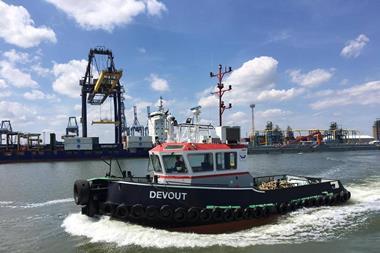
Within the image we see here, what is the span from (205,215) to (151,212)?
156cm

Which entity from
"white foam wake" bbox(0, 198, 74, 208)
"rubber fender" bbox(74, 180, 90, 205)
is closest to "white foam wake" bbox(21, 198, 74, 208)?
"white foam wake" bbox(0, 198, 74, 208)

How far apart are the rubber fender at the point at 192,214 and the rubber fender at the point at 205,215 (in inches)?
4.7

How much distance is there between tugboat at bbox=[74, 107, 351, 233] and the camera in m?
10.8

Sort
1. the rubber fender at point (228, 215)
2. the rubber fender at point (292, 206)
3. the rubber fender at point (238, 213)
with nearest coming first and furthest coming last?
the rubber fender at point (228, 215), the rubber fender at point (238, 213), the rubber fender at point (292, 206)

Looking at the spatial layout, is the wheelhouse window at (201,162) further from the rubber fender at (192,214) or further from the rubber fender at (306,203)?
the rubber fender at (306,203)

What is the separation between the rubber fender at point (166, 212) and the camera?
10.7 metres

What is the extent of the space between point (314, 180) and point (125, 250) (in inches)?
361

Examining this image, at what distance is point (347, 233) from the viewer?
1147 centimetres

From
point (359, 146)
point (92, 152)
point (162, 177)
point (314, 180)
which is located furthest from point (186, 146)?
point (359, 146)

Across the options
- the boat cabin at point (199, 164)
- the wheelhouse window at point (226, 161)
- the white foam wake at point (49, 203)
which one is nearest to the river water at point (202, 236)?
the boat cabin at point (199, 164)

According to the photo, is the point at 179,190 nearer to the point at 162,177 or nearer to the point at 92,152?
the point at 162,177

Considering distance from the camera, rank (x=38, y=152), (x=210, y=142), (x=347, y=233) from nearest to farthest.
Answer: (x=347, y=233) → (x=210, y=142) → (x=38, y=152)

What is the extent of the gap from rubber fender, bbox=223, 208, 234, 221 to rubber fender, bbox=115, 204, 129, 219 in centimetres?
285

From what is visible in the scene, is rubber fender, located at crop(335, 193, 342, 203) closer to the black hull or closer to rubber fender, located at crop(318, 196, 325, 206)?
rubber fender, located at crop(318, 196, 325, 206)
